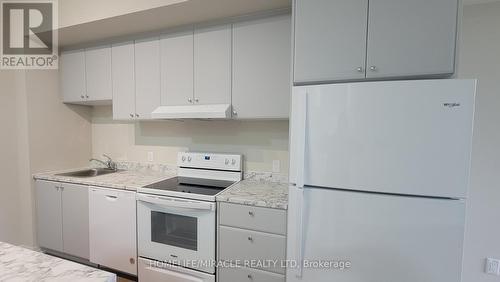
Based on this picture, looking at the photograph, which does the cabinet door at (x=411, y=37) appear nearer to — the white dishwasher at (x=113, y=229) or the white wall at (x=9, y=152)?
the white dishwasher at (x=113, y=229)

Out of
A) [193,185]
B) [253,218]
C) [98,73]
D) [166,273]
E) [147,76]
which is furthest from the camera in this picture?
[98,73]

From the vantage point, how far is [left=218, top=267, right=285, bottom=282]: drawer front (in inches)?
64.6

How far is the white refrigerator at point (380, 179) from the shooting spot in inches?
46.7

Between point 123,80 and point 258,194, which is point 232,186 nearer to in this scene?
point 258,194

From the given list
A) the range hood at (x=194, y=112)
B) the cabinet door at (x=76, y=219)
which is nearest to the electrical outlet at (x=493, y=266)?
the range hood at (x=194, y=112)

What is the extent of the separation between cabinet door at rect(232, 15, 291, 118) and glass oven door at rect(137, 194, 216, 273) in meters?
0.84

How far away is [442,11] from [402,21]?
183mm

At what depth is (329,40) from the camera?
1.43 metres

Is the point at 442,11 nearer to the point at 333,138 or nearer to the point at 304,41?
the point at 304,41

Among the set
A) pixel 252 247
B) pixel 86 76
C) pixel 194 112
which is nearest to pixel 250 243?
pixel 252 247

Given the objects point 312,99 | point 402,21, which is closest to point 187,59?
point 312,99

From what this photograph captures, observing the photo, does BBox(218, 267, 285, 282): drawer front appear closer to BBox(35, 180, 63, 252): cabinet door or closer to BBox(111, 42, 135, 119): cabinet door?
BBox(111, 42, 135, 119): cabinet door

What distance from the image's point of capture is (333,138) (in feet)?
4.36

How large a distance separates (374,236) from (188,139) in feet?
6.22
